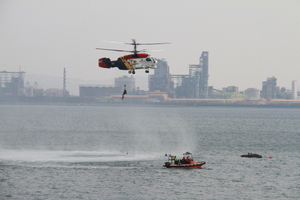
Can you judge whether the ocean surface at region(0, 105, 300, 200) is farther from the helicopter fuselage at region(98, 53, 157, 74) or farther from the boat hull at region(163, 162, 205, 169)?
the helicopter fuselage at region(98, 53, 157, 74)

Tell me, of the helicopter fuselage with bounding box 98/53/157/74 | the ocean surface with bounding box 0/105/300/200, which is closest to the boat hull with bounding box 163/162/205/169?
the ocean surface with bounding box 0/105/300/200

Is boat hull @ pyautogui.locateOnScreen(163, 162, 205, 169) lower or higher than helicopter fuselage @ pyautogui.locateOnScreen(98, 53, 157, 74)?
lower

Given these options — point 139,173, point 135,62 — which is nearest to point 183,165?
point 139,173

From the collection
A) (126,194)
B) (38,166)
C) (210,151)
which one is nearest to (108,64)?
(126,194)

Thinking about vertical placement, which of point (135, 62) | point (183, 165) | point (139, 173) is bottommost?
point (139, 173)

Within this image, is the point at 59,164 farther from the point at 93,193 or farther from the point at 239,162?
the point at 239,162

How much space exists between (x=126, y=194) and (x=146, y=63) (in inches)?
1092

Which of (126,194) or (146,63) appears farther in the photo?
(126,194)

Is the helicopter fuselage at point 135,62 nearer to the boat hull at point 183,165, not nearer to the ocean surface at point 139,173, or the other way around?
the ocean surface at point 139,173

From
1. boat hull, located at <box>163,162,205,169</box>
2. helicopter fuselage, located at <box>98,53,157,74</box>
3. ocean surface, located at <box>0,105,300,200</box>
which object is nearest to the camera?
helicopter fuselage, located at <box>98,53,157,74</box>

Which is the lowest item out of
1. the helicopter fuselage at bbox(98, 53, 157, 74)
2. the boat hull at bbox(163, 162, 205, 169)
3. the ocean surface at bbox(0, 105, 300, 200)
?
the ocean surface at bbox(0, 105, 300, 200)

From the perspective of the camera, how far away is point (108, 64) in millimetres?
68250

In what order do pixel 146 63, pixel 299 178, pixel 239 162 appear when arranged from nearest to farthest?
1. pixel 146 63
2. pixel 299 178
3. pixel 239 162

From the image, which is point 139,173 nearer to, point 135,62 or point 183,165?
point 183,165
